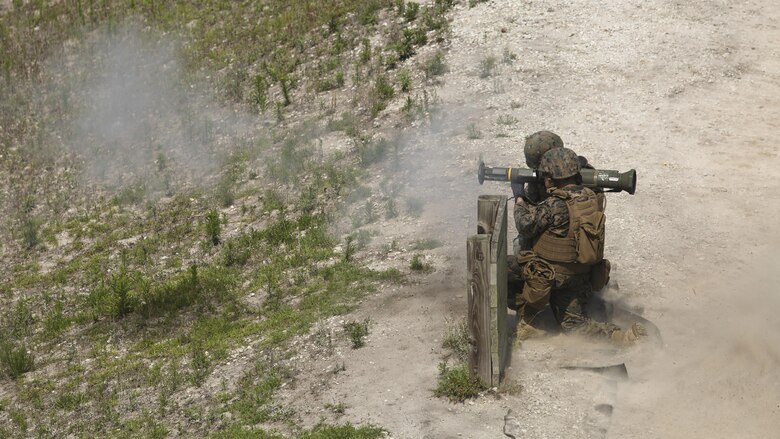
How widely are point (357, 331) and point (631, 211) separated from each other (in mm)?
4031

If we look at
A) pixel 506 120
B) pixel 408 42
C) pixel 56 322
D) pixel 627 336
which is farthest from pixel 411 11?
pixel 627 336

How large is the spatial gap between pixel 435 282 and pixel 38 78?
12466 mm

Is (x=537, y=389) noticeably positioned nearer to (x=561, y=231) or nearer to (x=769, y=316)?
(x=561, y=231)

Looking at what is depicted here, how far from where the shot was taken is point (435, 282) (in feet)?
32.5

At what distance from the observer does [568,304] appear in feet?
27.3

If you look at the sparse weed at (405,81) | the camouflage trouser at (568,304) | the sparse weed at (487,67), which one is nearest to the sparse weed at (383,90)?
the sparse weed at (405,81)

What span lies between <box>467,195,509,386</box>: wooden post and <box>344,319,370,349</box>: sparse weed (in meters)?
1.58

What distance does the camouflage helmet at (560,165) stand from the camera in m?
8.02

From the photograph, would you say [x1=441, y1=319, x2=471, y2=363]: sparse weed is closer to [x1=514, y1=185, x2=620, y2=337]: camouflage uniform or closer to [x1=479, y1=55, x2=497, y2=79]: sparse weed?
[x1=514, y1=185, x2=620, y2=337]: camouflage uniform

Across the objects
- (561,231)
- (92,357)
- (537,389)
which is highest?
(561,231)

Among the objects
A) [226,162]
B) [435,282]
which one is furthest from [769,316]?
[226,162]

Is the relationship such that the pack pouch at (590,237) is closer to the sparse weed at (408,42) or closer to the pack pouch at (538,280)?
the pack pouch at (538,280)

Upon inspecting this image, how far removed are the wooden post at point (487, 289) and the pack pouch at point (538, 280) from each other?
1.84ft

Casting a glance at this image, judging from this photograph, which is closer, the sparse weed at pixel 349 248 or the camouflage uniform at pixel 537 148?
the camouflage uniform at pixel 537 148
